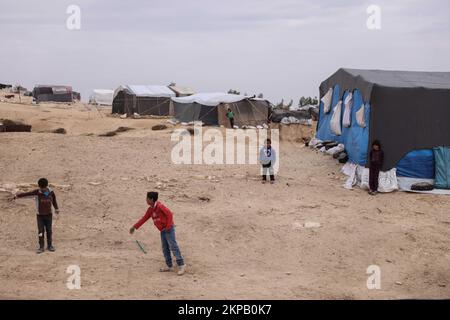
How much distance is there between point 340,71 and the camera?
17688 millimetres

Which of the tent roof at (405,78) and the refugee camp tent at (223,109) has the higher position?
the tent roof at (405,78)

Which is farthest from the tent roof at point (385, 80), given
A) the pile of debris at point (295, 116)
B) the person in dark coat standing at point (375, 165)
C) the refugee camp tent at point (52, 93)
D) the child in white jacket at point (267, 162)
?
the refugee camp tent at point (52, 93)

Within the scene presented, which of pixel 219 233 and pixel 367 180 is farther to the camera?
pixel 367 180

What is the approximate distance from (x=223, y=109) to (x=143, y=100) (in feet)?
32.7

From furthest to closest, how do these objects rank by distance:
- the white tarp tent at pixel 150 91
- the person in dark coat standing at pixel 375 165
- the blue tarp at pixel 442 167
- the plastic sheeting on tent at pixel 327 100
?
the white tarp tent at pixel 150 91, the plastic sheeting on tent at pixel 327 100, the blue tarp at pixel 442 167, the person in dark coat standing at pixel 375 165

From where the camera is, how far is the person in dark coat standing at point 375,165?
40.8ft

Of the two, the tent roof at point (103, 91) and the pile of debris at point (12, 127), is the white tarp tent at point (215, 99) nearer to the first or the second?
the pile of debris at point (12, 127)

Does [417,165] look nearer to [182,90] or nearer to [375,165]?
[375,165]

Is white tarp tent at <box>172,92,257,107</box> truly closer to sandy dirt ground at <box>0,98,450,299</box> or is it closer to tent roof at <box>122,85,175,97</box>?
tent roof at <box>122,85,175,97</box>

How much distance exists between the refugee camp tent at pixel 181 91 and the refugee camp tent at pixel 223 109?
27.3ft

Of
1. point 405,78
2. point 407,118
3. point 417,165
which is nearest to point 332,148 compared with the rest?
point 405,78

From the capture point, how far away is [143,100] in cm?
3484

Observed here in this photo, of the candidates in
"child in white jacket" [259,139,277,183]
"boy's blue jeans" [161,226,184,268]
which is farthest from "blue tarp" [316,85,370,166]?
"boy's blue jeans" [161,226,184,268]
